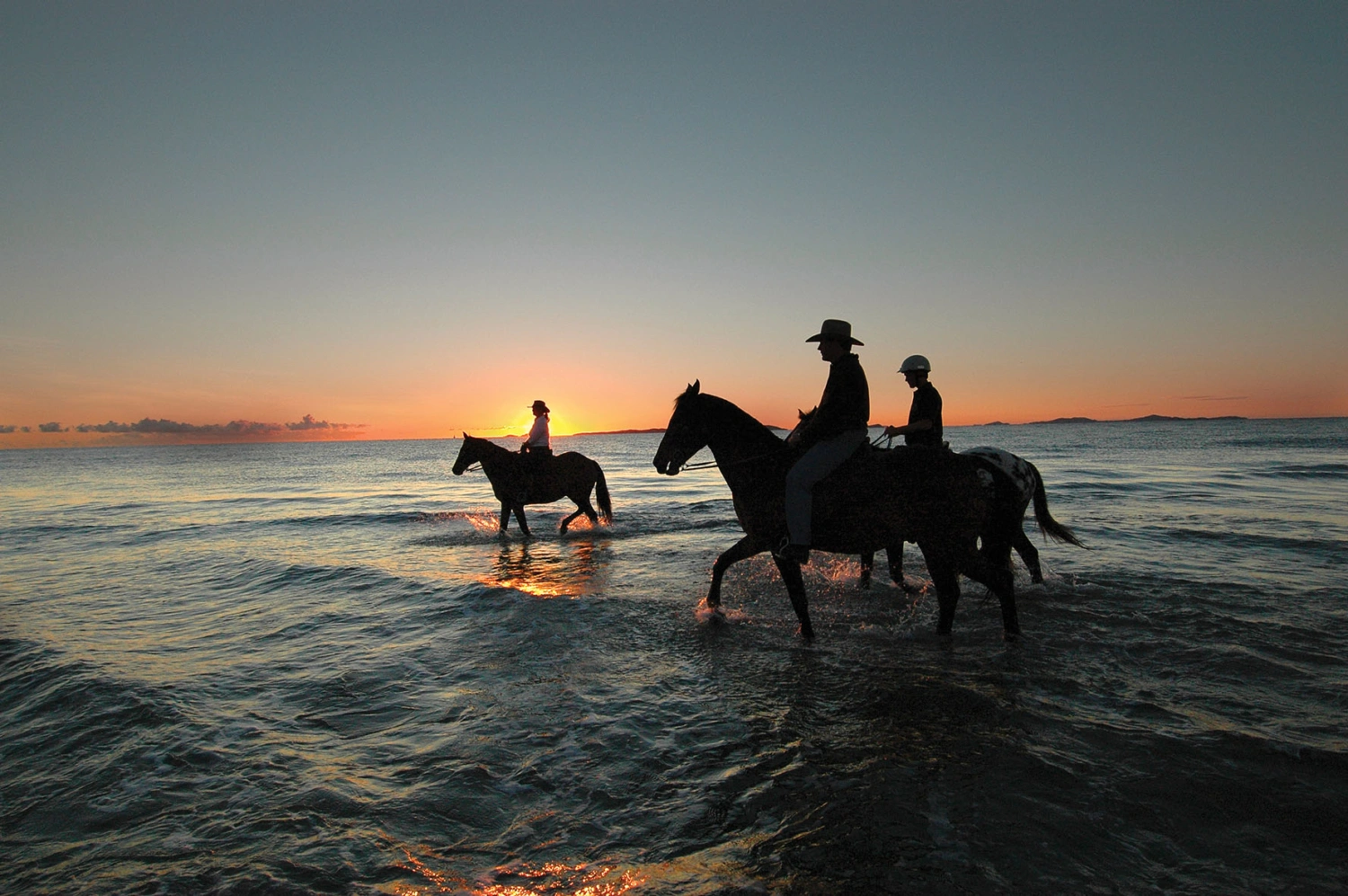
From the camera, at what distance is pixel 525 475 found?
54.1 ft

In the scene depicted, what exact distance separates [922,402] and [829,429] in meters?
2.36

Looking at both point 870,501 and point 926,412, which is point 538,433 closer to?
point 926,412

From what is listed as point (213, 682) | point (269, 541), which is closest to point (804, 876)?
point (213, 682)

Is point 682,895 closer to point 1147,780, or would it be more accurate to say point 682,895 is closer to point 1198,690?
point 1147,780

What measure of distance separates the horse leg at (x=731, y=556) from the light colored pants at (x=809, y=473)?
0.59 meters

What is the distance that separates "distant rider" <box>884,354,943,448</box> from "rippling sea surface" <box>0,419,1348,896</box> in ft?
7.64

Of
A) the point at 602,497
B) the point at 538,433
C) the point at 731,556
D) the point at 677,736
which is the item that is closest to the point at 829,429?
the point at 731,556

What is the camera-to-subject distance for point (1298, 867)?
338 centimetres

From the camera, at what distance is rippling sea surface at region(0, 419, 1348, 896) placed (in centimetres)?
354

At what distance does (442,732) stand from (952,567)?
5.33 meters

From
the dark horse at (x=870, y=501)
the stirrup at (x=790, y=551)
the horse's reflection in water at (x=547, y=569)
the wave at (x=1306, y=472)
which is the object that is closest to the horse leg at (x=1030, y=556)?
the dark horse at (x=870, y=501)

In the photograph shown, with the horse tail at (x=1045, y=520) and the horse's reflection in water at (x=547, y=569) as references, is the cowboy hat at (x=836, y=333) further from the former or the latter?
the horse's reflection in water at (x=547, y=569)

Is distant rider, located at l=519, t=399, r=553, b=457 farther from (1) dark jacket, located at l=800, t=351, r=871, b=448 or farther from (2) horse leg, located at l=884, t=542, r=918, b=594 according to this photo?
(1) dark jacket, located at l=800, t=351, r=871, b=448

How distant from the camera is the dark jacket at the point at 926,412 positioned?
8.41m
